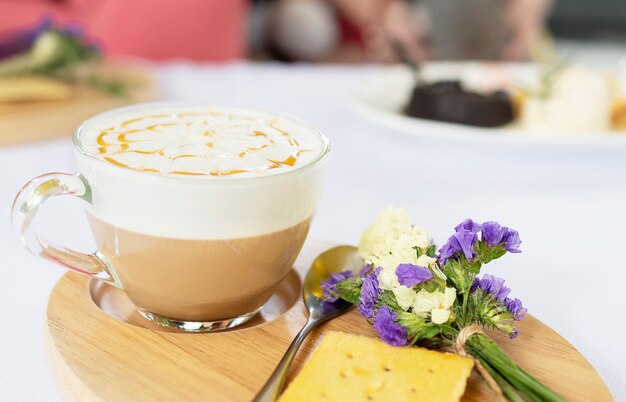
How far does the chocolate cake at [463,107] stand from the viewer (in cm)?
117

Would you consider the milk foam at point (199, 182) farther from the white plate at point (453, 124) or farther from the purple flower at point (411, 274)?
the white plate at point (453, 124)

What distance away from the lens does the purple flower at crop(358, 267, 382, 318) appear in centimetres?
53

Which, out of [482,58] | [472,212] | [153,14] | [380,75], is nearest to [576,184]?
[472,212]

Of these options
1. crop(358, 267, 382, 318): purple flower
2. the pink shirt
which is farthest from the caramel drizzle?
the pink shirt

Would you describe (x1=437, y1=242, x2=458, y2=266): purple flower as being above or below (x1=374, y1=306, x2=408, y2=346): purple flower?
above

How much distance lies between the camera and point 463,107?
3.88 ft

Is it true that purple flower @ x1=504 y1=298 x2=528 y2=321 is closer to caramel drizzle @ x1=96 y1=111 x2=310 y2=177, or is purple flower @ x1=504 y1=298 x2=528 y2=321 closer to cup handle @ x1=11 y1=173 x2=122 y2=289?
caramel drizzle @ x1=96 y1=111 x2=310 y2=177

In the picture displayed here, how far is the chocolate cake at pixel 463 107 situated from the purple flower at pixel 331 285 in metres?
0.65

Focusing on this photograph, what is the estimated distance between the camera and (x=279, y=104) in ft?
4.28

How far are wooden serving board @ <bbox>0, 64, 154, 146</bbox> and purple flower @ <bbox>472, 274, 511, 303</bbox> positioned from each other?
79 centimetres

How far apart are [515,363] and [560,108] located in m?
0.75

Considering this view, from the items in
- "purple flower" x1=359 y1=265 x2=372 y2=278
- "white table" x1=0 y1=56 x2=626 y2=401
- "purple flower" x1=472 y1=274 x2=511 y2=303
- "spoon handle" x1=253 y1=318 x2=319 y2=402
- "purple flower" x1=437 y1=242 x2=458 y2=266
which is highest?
"purple flower" x1=437 y1=242 x2=458 y2=266

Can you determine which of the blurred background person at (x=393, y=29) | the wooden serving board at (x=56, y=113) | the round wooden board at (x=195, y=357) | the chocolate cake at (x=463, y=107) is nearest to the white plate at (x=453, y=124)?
the chocolate cake at (x=463, y=107)

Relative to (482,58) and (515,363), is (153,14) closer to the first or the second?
(482,58)
